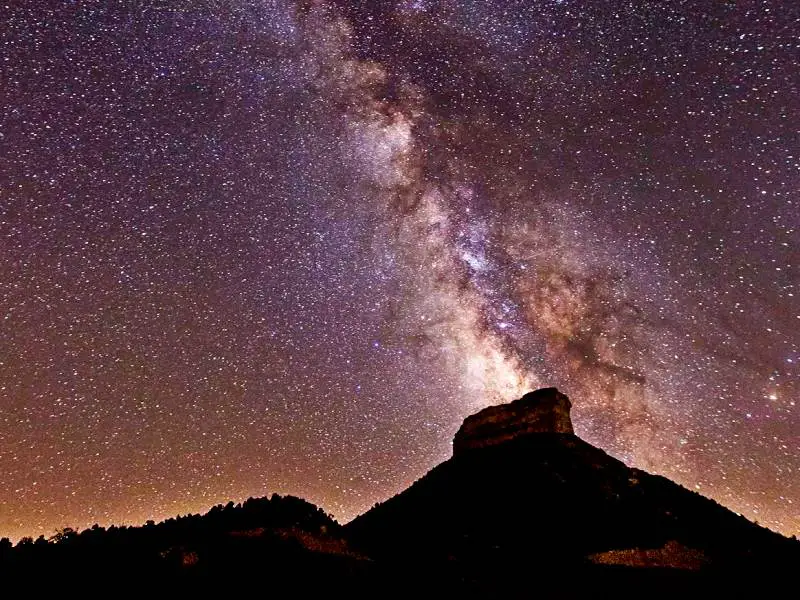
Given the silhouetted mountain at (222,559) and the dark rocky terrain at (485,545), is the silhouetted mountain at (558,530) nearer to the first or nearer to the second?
the dark rocky terrain at (485,545)

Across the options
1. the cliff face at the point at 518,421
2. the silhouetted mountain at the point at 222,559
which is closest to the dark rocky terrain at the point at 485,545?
the silhouetted mountain at the point at 222,559

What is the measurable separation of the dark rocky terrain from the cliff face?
7.15 meters

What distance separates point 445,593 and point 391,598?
2.19 meters

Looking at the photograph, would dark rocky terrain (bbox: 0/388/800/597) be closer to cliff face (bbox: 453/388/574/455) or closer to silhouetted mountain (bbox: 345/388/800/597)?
silhouetted mountain (bbox: 345/388/800/597)

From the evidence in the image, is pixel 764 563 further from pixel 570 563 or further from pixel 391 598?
pixel 391 598

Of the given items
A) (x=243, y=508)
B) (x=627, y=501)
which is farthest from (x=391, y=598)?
(x=627, y=501)

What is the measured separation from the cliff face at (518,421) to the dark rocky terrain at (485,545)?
715 centimetres

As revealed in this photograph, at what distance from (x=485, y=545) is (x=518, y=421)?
2316 centimetres

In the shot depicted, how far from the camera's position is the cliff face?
4616 cm

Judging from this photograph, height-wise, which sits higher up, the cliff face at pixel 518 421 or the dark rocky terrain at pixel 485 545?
the cliff face at pixel 518 421

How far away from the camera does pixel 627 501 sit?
95.1 feet

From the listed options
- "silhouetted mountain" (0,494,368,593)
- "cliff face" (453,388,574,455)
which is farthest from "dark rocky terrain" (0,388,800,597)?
"cliff face" (453,388,574,455)

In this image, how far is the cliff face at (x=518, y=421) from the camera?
46.2 metres

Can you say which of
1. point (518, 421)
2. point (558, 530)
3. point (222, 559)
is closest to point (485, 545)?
point (558, 530)
